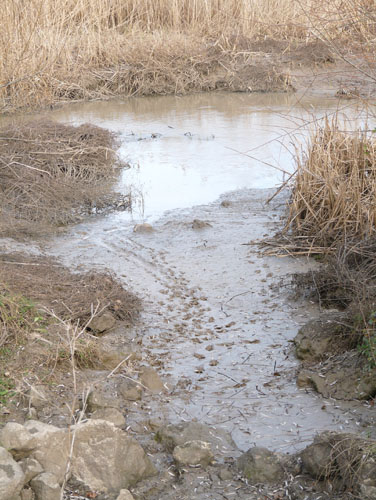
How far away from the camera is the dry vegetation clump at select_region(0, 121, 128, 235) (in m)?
6.27

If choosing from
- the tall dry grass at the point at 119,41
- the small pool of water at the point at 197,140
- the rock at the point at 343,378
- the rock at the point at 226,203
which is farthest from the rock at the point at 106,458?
the tall dry grass at the point at 119,41

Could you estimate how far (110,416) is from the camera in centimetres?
304

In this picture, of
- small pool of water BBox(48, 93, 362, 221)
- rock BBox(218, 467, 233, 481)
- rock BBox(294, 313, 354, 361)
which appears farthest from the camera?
small pool of water BBox(48, 93, 362, 221)

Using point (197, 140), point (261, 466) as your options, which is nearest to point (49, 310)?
point (261, 466)

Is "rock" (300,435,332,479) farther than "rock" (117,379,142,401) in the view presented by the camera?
No

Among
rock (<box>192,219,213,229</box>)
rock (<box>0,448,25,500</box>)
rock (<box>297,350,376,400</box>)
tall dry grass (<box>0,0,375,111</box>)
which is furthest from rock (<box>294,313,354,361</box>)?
tall dry grass (<box>0,0,375,111</box>)

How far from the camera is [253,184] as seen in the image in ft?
23.4

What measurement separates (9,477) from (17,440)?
0.74ft

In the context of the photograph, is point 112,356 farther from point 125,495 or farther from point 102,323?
point 125,495

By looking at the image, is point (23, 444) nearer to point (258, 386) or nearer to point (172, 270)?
point (258, 386)

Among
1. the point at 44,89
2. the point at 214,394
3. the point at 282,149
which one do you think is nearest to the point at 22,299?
the point at 214,394

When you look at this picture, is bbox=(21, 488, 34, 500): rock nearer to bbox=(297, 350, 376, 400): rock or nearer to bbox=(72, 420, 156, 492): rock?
bbox=(72, 420, 156, 492): rock

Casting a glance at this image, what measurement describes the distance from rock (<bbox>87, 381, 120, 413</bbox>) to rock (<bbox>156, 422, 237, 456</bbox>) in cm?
31

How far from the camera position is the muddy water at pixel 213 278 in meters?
3.27
